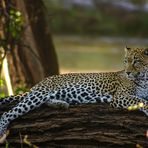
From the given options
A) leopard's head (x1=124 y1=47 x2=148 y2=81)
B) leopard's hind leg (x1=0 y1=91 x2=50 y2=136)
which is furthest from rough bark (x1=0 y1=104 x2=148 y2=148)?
leopard's head (x1=124 y1=47 x2=148 y2=81)

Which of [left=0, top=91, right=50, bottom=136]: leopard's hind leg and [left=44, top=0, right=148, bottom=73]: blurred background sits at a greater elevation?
[left=44, top=0, right=148, bottom=73]: blurred background

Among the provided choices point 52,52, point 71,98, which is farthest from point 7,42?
point 71,98

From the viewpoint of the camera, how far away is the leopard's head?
26.7 feet

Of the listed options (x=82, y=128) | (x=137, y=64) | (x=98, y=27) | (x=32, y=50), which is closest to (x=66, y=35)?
(x=98, y=27)

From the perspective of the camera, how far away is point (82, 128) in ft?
25.2

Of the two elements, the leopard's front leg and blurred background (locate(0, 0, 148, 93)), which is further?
blurred background (locate(0, 0, 148, 93))

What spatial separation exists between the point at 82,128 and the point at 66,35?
2405 cm

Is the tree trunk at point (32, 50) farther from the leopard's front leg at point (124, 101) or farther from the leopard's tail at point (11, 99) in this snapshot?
the leopard's front leg at point (124, 101)

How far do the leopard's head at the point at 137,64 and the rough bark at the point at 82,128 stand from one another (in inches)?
22.1

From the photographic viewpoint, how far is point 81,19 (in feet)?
107

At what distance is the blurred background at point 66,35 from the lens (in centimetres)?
1145

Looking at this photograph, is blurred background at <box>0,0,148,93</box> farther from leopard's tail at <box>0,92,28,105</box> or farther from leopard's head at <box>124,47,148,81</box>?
leopard's head at <box>124,47,148,81</box>

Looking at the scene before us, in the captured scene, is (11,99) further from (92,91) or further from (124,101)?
(124,101)

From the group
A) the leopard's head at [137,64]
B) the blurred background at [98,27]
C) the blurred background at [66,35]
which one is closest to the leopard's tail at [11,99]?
the leopard's head at [137,64]
